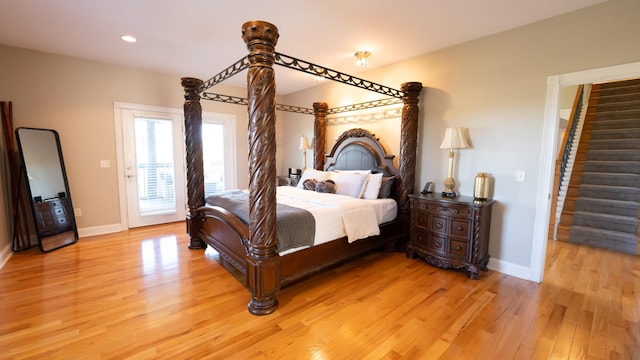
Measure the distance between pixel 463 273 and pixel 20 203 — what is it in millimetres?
5765

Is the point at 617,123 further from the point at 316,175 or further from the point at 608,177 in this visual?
the point at 316,175

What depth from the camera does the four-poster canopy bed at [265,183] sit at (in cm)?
219

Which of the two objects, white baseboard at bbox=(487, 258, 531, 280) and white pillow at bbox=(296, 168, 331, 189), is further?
white pillow at bbox=(296, 168, 331, 189)

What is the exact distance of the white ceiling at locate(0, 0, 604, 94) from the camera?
8.18ft

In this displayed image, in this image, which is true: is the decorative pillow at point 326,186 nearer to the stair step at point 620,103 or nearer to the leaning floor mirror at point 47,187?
the leaning floor mirror at point 47,187

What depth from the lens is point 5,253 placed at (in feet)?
10.9

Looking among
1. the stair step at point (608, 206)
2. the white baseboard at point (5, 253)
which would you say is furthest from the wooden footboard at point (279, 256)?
the stair step at point (608, 206)

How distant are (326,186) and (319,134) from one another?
151cm

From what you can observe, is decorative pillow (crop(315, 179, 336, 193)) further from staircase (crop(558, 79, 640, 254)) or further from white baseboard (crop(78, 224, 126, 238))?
staircase (crop(558, 79, 640, 254))

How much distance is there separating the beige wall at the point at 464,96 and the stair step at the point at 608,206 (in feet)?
8.79

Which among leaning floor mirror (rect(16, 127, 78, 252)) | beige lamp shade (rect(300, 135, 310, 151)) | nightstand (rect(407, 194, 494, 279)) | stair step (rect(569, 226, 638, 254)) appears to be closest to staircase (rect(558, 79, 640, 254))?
stair step (rect(569, 226, 638, 254))

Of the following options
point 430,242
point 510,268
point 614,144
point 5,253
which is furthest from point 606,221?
point 5,253

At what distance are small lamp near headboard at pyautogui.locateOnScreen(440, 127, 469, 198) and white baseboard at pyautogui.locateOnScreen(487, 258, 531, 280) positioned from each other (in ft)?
2.95

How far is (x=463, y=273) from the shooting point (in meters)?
3.07
